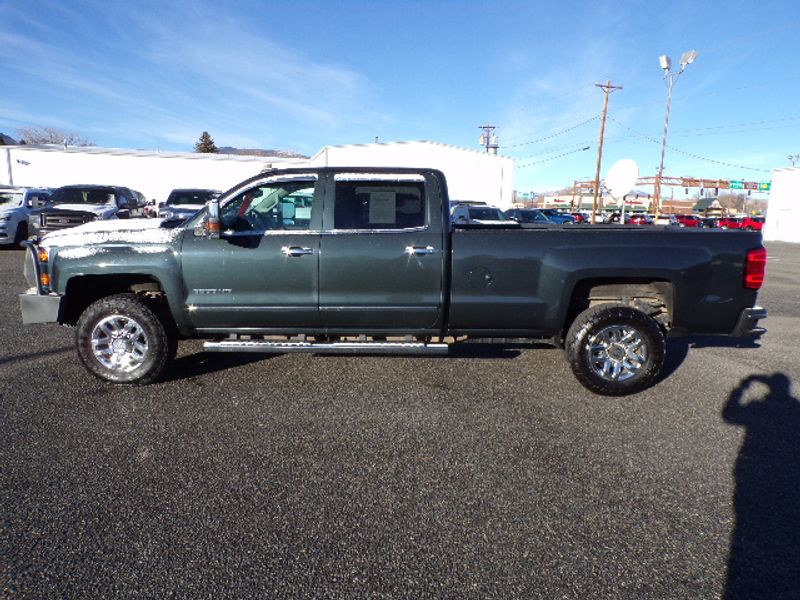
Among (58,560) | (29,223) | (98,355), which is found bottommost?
(58,560)

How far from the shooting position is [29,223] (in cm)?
1395

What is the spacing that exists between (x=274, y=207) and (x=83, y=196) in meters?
13.7

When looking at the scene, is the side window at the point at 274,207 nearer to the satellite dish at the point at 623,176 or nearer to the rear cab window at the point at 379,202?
the rear cab window at the point at 379,202

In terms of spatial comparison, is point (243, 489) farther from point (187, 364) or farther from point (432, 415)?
point (187, 364)

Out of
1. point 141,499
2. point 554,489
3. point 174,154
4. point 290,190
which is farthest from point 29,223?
point 174,154

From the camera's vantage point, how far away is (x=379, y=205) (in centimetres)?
435

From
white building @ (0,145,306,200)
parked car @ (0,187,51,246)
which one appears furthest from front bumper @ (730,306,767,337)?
white building @ (0,145,306,200)

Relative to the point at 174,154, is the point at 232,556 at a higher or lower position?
lower

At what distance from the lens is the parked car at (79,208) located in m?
12.6

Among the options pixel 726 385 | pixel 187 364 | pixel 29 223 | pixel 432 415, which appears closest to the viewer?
pixel 432 415

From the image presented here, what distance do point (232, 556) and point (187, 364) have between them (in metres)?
3.07

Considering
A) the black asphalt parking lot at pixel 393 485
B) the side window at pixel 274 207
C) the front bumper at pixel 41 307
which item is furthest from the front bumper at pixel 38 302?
the side window at pixel 274 207

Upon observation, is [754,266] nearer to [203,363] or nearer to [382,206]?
[382,206]

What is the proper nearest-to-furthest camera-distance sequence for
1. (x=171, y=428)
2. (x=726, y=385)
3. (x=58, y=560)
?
(x=58, y=560)
(x=171, y=428)
(x=726, y=385)
